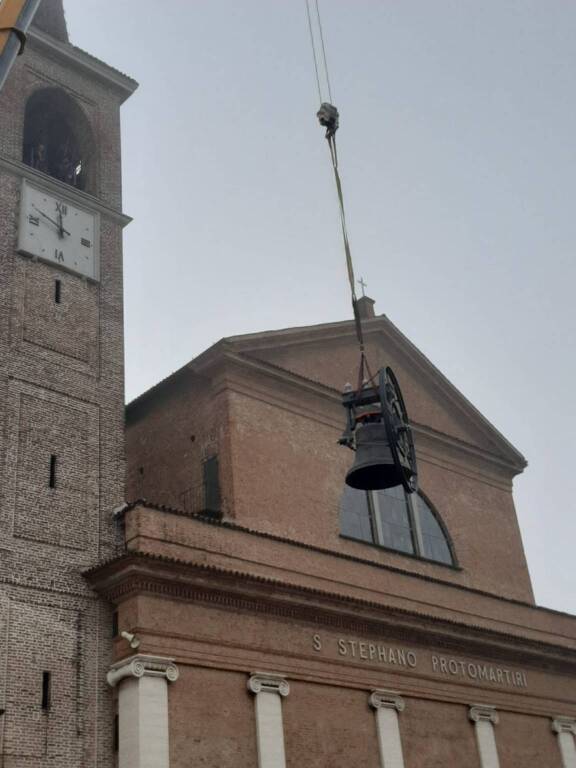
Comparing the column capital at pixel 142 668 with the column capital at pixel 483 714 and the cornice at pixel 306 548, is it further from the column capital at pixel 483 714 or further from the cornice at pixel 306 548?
the column capital at pixel 483 714

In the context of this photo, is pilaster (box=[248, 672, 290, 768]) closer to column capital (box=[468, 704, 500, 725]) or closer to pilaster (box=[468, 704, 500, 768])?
column capital (box=[468, 704, 500, 725])

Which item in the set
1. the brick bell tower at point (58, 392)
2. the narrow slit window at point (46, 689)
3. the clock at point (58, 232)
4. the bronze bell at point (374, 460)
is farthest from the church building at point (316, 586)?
the bronze bell at point (374, 460)

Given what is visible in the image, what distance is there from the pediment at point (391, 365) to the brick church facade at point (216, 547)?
0.24 ft

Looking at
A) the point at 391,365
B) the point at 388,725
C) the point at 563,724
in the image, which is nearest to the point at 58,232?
the point at 391,365

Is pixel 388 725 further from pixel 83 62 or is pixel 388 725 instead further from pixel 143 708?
pixel 83 62

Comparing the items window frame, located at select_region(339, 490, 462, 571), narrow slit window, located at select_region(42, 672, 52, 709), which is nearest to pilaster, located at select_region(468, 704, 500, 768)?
window frame, located at select_region(339, 490, 462, 571)

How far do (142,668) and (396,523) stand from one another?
8.70 metres

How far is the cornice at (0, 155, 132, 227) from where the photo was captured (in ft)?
68.7

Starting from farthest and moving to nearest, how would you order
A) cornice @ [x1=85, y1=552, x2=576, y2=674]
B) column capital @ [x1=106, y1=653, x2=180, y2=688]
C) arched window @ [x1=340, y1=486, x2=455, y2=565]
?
arched window @ [x1=340, y1=486, x2=455, y2=565]
cornice @ [x1=85, y1=552, x2=576, y2=674]
column capital @ [x1=106, y1=653, x2=180, y2=688]

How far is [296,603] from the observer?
63.0ft

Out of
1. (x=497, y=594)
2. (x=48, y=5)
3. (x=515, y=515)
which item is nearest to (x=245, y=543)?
(x=497, y=594)

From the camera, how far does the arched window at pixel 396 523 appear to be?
22750mm

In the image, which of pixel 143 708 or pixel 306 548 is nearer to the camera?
pixel 143 708

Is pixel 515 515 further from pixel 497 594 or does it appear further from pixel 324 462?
pixel 324 462
